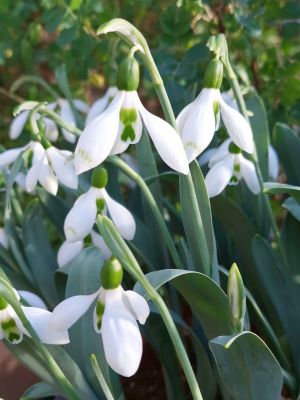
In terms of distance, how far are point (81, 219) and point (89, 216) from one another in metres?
0.01

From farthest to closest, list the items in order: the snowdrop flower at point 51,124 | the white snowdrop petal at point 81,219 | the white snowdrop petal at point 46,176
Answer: the snowdrop flower at point 51,124, the white snowdrop petal at point 46,176, the white snowdrop petal at point 81,219

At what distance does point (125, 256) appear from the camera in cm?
69

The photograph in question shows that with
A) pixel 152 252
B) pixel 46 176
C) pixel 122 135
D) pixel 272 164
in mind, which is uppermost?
pixel 122 135

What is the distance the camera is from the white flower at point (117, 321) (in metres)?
0.67

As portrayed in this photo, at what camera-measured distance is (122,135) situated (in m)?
0.76

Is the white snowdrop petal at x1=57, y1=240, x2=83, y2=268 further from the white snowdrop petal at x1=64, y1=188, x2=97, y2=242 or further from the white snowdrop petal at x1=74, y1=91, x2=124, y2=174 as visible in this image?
the white snowdrop petal at x1=74, y1=91, x2=124, y2=174

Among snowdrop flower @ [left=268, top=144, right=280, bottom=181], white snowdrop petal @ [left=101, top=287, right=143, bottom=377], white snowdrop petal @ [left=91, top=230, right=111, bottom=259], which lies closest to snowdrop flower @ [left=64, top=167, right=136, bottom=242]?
white snowdrop petal @ [left=91, top=230, right=111, bottom=259]

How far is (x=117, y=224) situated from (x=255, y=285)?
1.20 feet

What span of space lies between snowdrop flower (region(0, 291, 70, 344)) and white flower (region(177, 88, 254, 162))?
25 centimetres

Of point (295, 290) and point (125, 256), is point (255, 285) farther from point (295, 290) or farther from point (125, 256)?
point (125, 256)

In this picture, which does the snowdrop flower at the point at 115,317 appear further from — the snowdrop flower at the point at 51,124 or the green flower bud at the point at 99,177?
the snowdrop flower at the point at 51,124

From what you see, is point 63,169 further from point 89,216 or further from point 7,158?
point 7,158

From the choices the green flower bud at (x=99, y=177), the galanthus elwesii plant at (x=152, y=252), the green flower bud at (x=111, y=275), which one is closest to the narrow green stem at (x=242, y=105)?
the galanthus elwesii plant at (x=152, y=252)

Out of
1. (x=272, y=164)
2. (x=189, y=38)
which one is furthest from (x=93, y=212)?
(x=189, y=38)
